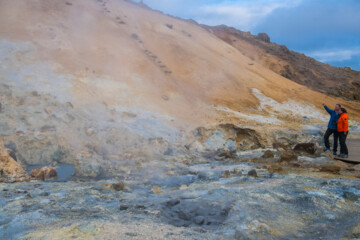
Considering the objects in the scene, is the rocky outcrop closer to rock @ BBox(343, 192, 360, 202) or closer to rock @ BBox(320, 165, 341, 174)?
rock @ BBox(343, 192, 360, 202)

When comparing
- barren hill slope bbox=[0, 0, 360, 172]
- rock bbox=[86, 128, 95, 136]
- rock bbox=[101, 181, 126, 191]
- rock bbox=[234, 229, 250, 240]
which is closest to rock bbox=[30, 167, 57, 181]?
barren hill slope bbox=[0, 0, 360, 172]

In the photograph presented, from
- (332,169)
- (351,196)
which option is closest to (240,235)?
(351,196)

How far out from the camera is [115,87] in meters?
9.38

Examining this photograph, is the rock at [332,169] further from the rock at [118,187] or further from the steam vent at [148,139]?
the rock at [118,187]

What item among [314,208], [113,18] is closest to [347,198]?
[314,208]

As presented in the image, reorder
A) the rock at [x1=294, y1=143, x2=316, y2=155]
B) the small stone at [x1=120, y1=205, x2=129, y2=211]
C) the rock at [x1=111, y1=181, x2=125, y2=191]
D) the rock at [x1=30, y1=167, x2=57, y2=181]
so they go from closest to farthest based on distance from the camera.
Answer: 1. the small stone at [x1=120, y1=205, x2=129, y2=211]
2. the rock at [x1=111, y1=181, x2=125, y2=191]
3. the rock at [x1=30, y1=167, x2=57, y2=181]
4. the rock at [x1=294, y1=143, x2=316, y2=155]

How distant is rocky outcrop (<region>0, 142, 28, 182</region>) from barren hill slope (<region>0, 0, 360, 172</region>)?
622mm

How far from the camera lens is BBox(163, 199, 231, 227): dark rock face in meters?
3.07

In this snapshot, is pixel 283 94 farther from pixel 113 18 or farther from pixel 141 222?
pixel 141 222

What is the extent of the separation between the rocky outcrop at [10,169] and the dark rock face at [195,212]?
2563 mm

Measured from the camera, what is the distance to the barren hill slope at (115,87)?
651 cm

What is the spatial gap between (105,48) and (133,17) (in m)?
5.09

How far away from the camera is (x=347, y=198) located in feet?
11.8

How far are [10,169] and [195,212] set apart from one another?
319 cm
